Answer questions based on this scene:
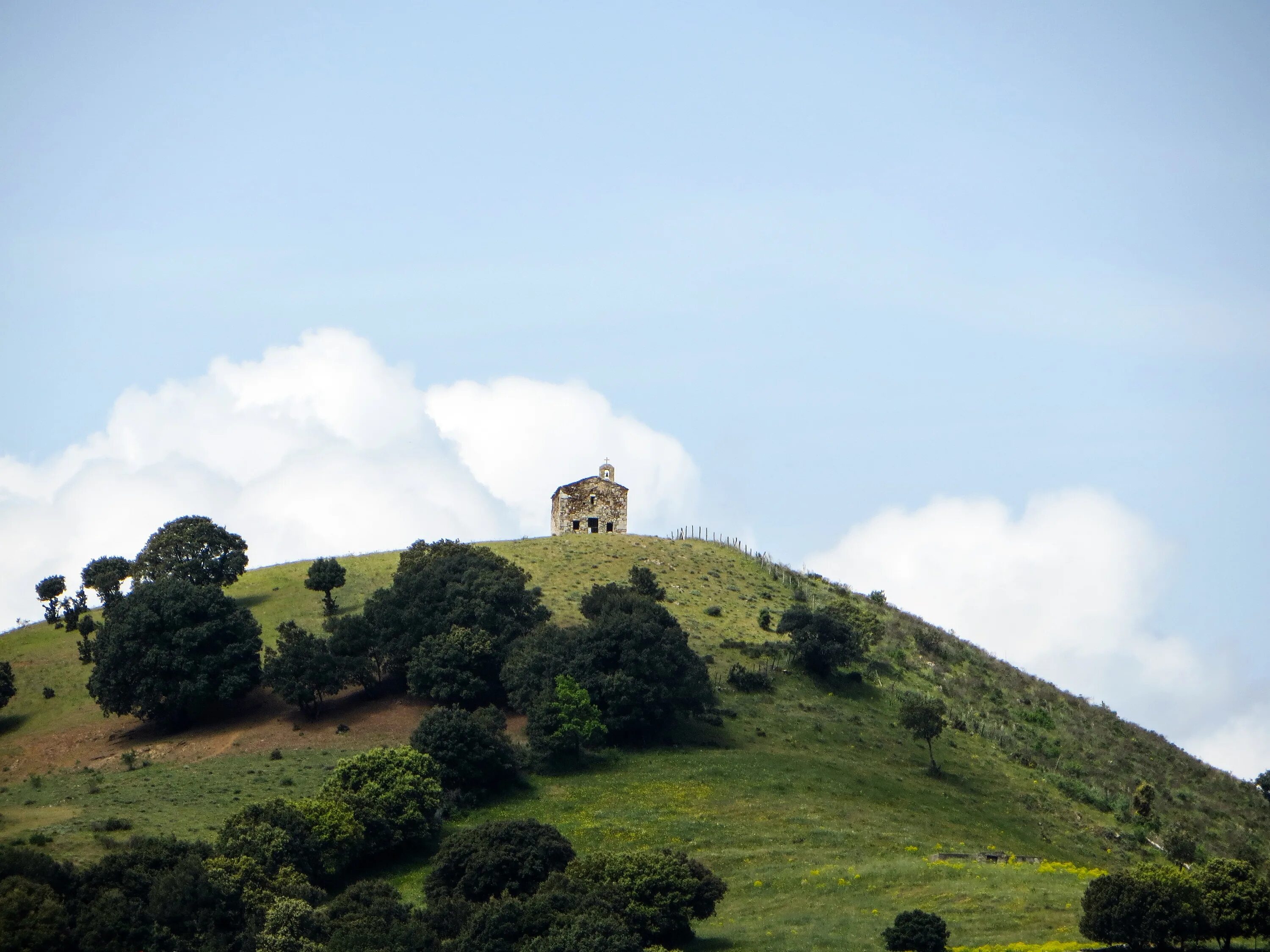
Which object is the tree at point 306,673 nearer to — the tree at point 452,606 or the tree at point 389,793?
the tree at point 452,606

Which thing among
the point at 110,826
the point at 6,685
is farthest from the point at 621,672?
the point at 6,685

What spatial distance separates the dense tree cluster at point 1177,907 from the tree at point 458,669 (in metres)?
40.4

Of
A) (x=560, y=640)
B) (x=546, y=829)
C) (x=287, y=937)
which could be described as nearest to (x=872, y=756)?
(x=560, y=640)

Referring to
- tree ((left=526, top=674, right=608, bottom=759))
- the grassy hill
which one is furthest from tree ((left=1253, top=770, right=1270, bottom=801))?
tree ((left=526, top=674, right=608, bottom=759))

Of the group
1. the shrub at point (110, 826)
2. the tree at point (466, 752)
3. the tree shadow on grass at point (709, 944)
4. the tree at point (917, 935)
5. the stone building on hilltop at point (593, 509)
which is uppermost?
the stone building on hilltop at point (593, 509)

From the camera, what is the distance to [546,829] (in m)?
65.1

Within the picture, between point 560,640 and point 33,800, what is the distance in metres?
28.9

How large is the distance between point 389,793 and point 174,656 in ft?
77.0

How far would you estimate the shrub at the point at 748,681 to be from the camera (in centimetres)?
9475

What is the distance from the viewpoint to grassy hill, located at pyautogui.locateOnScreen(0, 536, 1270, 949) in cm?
6291

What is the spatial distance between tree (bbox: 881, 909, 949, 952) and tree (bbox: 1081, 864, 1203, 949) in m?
5.17

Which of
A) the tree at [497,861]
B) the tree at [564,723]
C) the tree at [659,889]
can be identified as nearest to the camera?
the tree at [659,889]

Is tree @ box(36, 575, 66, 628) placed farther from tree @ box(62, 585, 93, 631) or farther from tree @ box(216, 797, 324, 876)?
tree @ box(216, 797, 324, 876)

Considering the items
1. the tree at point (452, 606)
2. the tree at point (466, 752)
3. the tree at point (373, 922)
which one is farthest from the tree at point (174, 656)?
the tree at point (373, 922)
